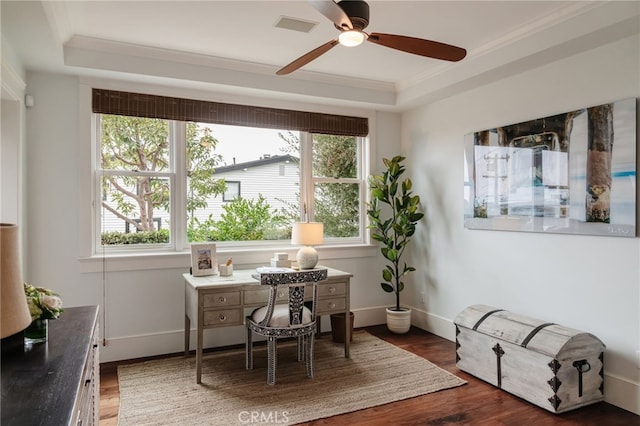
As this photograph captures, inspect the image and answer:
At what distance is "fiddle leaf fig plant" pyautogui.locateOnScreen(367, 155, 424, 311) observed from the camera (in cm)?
428

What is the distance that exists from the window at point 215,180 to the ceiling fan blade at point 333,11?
2.15 m

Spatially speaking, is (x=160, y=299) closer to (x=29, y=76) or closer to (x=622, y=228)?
(x=29, y=76)

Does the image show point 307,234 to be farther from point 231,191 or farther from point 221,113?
point 221,113

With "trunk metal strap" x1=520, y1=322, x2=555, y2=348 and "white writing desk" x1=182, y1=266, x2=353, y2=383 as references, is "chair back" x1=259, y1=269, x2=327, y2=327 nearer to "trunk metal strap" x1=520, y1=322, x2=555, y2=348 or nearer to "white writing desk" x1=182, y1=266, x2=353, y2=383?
"white writing desk" x1=182, y1=266, x2=353, y2=383

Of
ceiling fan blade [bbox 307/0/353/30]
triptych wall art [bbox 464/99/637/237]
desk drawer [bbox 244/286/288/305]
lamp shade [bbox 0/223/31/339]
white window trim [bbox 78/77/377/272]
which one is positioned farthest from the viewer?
white window trim [bbox 78/77/377/272]

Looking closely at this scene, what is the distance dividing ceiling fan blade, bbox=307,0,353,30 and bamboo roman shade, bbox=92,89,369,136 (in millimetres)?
2093

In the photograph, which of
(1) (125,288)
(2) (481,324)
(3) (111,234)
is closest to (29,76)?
(3) (111,234)

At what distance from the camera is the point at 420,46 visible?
2.33m

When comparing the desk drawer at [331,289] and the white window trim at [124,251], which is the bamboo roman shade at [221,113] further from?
the desk drawer at [331,289]

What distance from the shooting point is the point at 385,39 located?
2.29 metres

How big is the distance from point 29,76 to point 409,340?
13.3ft

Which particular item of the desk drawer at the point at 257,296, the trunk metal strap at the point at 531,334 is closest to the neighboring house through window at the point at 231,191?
the desk drawer at the point at 257,296

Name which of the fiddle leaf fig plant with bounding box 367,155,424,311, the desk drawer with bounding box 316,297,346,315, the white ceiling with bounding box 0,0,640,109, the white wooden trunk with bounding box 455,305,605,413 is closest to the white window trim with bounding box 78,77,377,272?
the white ceiling with bounding box 0,0,640,109

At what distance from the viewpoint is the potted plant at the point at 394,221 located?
4.26 meters
